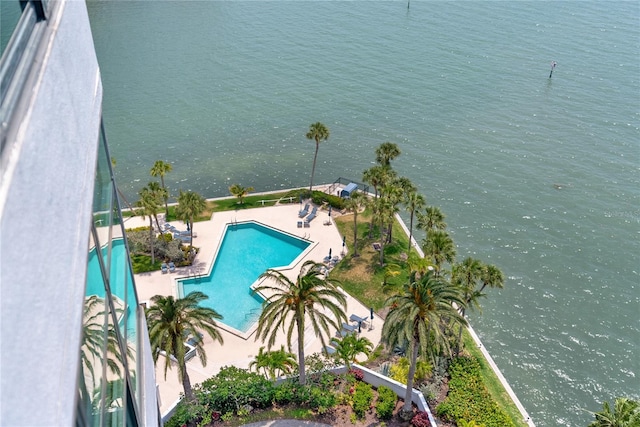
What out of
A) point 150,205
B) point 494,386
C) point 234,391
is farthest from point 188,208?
point 494,386

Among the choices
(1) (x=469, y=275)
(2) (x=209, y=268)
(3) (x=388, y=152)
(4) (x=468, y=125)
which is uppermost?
(4) (x=468, y=125)

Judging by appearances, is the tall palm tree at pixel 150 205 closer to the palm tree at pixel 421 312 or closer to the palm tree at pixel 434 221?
the palm tree at pixel 434 221

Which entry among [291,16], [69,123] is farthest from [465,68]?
[69,123]

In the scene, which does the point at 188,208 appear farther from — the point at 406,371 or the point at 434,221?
the point at 406,371

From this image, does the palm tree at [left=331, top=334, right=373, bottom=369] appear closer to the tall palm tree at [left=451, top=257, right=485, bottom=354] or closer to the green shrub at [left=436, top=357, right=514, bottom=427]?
the green shrub at [left=436, top=357, right=514, bottom=427]

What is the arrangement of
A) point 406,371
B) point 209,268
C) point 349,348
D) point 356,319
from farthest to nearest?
point 209,268, point 356,319, point 406,371, point 349,348

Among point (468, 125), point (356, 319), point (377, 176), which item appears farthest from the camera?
point (468, 125)

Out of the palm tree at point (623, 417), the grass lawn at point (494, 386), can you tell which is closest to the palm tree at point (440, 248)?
the grass lawn at point (494, 386)

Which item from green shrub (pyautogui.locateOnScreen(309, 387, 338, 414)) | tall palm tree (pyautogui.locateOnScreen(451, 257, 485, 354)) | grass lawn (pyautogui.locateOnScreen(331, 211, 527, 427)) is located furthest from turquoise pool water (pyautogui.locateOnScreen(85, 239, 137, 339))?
grass lawn (pyautogui.locateOnScreen(331, 211, 527, 427))
